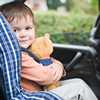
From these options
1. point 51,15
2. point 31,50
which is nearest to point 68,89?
point 31,50

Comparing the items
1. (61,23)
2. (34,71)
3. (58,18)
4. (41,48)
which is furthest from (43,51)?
(58,18)

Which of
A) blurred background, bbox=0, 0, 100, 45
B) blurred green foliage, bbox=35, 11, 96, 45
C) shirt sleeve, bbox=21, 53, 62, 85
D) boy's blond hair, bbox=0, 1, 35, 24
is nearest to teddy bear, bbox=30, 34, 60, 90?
shirt sleeve, bbox=21, 53, 62, 85

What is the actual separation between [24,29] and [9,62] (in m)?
0.46

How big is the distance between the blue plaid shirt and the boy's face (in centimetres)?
33

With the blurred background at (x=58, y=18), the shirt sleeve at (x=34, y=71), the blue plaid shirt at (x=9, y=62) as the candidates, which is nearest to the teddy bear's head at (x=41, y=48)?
A: the shirt sleeve at (x=34, y=71)

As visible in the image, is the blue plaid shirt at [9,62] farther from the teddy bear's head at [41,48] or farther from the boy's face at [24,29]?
the teddy bear's head at [41,48]

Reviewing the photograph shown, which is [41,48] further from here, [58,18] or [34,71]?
[58,18]

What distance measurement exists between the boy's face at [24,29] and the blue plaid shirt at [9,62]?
0.33m

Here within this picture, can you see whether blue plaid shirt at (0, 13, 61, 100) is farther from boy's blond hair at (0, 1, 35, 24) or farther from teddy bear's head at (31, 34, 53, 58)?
teddy bear's head at (31, 34, 53, 58)

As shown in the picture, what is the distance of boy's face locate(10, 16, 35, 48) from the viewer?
3383 millimetres

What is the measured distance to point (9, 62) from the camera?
3.04m

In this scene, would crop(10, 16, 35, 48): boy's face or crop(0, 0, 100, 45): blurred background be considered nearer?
crop(10, 16, 35, 48): boy's face

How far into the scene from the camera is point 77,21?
38.5 feet

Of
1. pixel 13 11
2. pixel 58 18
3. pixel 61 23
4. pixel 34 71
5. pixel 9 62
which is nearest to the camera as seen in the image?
pixel 9 62
